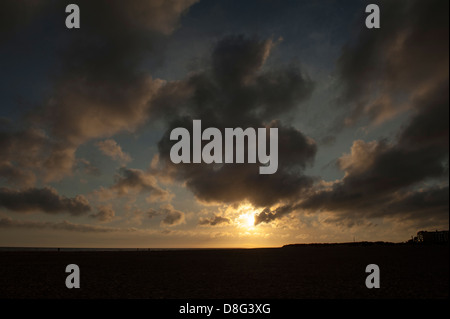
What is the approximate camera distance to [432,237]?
176250 millimetres

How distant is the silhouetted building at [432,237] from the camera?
556 ft

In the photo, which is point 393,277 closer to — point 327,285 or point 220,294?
point 327,285

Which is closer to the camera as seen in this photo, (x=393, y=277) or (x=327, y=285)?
(x=327, y=285)

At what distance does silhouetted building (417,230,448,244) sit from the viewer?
169 m

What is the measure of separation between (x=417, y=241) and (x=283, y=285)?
19635 centimetres

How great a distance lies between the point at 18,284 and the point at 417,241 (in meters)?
208
